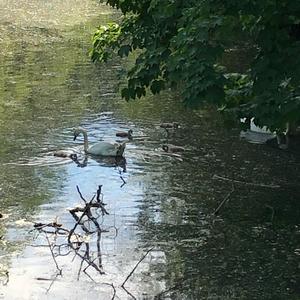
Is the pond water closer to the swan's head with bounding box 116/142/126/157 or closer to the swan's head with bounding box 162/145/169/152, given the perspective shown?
the swan's head with bounding box 162/145/169/152

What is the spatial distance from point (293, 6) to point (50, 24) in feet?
84.5

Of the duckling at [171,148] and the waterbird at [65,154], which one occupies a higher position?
the duckling at [171,148]

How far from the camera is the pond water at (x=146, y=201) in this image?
7848mm

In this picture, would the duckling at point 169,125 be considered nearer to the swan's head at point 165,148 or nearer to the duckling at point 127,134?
the duckling at point 127,134

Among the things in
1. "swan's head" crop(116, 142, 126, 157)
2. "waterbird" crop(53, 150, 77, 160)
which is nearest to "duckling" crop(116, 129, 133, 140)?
"swan's head" crop(116, 142, 126, 157)

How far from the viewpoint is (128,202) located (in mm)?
10336

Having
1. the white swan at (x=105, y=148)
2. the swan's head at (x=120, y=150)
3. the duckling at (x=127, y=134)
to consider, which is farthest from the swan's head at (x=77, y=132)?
the swan's head at (x=120, y=150)

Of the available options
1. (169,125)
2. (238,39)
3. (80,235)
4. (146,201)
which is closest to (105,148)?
(169,125)

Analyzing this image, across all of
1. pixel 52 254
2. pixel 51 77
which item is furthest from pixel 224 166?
pixel 51 77

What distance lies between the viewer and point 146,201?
1038 cm

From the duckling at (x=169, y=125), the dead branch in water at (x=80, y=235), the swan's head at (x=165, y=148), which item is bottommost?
the dead branch in water at (x=80, y=235)

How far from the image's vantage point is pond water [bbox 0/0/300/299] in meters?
7.85

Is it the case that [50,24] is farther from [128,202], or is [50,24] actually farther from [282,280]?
[282,280]

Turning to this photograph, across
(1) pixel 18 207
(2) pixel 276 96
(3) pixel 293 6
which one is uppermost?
(3) pixel 293 6
